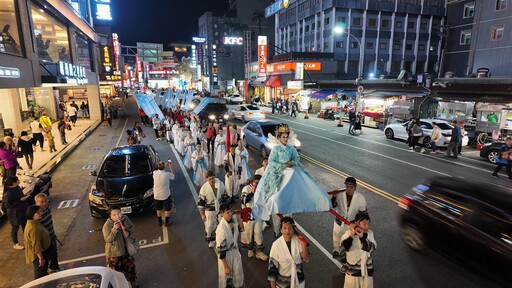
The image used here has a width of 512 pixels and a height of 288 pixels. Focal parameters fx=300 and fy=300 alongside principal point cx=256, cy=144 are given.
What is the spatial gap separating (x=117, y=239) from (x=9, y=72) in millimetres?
10719

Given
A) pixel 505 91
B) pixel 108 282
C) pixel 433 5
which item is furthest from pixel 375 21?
pixel 108 282

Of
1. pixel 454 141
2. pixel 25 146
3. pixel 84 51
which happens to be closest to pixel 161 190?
pixel 25 146

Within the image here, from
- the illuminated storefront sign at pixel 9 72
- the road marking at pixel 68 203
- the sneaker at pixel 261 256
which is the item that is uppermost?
the illuminated storefront sign at pixel 9 72

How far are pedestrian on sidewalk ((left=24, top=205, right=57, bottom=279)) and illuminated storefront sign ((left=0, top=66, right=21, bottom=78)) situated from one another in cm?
875

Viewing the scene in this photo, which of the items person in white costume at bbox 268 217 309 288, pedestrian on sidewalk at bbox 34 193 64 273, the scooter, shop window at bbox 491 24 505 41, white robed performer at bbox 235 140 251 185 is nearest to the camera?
person in white costume at bbox 268 217 309 288

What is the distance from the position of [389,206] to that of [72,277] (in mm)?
8117

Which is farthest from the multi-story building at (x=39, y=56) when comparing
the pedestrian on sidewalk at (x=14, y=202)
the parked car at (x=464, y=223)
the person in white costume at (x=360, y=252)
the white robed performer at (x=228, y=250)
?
the parked car at (x=464, y=223)

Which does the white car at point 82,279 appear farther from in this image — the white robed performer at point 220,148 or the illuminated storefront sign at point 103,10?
the illuminated storefront sign at point 103,10

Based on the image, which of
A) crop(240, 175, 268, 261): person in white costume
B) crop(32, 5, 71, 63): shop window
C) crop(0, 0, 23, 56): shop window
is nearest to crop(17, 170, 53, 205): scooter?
crop(240, 175, 268, 261): person in white costume

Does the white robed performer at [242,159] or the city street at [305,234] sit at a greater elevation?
the white robed performer at [242,159]

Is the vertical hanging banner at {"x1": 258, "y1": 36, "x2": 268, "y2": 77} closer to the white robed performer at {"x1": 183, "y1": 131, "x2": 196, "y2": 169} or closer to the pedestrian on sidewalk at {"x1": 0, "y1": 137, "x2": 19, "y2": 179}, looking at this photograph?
the white robed performer at {"x1": 183, "y1": 131, "x2": 196, "y2": 169}

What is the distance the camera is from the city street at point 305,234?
18.7 ft

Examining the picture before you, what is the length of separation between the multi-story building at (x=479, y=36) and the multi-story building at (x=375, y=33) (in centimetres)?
1492

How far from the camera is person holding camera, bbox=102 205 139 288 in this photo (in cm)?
498
